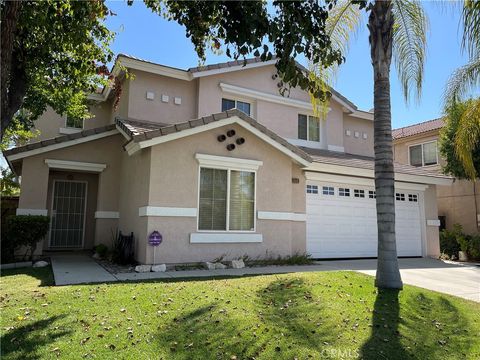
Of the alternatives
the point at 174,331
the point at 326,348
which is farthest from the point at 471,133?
the point at 174,331

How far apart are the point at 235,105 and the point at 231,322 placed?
11.2 meters

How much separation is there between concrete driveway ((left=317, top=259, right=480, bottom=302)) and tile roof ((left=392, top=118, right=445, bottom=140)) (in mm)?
10190

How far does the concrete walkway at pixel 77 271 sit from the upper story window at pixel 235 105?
7.63 meters

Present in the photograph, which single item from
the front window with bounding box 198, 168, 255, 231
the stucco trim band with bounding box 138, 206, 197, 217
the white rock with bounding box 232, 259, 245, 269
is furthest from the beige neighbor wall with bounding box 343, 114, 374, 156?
the stucco trim band with bounding box 138, 206, 197, 217

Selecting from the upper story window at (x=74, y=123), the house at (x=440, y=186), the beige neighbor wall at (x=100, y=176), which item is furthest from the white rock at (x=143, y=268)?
the house at (x=440, y=186)

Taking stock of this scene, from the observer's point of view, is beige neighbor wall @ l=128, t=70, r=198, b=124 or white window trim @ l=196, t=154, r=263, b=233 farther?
beige neighbor wall @ l=128, t=70, r=198, b=124

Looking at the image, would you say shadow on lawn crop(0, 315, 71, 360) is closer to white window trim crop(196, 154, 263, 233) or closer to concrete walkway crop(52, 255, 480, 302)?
concrete walkway crop(52, 255, 480, 302)

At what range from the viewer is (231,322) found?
5656mm

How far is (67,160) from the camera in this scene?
12812 mm

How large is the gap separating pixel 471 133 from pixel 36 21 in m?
12.9

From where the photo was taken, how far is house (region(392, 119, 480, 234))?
1927 cm

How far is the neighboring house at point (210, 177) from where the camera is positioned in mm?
10594

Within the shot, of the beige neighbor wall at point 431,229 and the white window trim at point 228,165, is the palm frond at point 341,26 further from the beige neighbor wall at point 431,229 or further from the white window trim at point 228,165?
the beige neighbor wall at point 431,229

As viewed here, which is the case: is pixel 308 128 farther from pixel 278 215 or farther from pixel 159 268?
pixel 159 268
